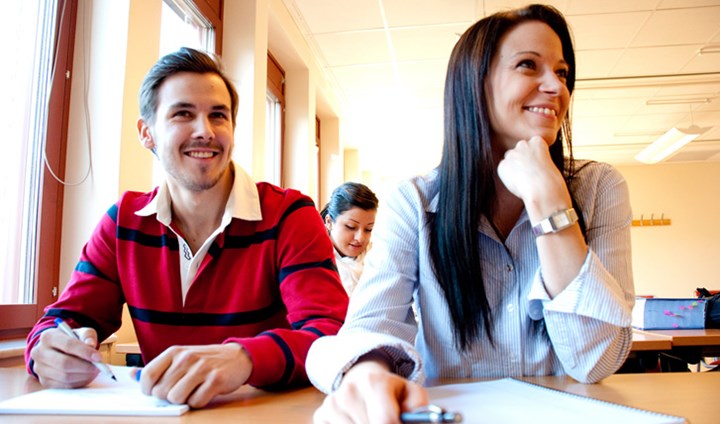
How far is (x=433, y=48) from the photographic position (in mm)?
4727

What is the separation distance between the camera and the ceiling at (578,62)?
4.08 m

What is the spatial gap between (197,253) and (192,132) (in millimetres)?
313

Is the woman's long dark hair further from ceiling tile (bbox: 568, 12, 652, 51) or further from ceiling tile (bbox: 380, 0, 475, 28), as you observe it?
ceiling tile (bbox: 568, 12, 652, 51)

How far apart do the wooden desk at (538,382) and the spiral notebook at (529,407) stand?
0.07m

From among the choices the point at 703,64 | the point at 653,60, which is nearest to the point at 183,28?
the point at 653,60

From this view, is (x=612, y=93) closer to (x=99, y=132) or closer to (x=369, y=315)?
(x=99, y=132)

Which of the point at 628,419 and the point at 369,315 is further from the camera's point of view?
the point at 369,315

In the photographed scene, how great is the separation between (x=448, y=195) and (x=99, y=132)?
1.56 metres

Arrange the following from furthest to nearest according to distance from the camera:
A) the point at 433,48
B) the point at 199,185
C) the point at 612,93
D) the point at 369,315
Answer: the point at 612,93
the point at 433,48
the point at 199,185
the point at 369,315

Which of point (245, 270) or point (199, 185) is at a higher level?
point (199, 185)

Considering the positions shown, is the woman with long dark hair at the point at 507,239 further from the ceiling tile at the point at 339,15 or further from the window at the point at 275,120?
the window at the point at 275,120

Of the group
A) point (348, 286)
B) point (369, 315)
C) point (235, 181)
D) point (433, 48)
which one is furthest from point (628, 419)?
point (433, 48)

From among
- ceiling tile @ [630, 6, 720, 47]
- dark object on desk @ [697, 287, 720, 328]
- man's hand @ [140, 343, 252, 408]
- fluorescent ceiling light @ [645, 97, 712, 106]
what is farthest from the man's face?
fluorescent ceiling light @ [645, 97, 712, 106]

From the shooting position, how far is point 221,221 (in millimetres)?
1351
